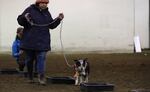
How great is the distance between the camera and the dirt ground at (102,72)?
12.9 meters

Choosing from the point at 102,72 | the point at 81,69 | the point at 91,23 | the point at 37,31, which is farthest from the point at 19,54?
the point at 91,23

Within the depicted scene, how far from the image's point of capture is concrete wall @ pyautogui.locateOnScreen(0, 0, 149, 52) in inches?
966

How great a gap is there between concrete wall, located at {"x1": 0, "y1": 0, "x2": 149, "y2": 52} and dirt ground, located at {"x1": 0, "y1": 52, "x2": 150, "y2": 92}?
0.84 meters

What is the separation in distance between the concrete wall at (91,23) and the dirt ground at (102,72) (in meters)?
0.84

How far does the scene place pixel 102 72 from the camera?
54.7ft

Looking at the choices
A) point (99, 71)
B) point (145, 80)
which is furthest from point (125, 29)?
point (145, 80)

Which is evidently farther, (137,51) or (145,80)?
(137,51)

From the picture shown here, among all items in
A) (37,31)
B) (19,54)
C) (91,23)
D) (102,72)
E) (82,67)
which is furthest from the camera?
(91,23)

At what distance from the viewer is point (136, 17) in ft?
83.0

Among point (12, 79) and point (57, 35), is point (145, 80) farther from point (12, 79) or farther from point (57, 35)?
point (57, 35)

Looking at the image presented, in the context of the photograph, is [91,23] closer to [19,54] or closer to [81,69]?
[19,54]

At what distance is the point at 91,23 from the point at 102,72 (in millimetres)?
8381

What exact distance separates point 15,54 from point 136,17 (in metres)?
9.85

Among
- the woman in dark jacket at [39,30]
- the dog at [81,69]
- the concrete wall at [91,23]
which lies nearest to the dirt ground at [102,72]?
the dog at [81,69]
